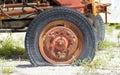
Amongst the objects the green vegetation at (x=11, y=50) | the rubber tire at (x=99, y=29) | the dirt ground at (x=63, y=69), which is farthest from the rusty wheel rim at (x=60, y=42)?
the rubber tire at (x=99, y=29)

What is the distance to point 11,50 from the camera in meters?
11.0

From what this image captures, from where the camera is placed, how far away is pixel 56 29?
29.9 ft

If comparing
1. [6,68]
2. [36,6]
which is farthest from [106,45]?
[6,68]

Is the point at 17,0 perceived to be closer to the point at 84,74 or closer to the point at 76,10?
the point at 76,10

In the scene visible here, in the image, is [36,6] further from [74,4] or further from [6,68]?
[6,68]

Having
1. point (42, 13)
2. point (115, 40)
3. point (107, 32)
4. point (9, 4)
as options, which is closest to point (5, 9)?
point (9, 4)

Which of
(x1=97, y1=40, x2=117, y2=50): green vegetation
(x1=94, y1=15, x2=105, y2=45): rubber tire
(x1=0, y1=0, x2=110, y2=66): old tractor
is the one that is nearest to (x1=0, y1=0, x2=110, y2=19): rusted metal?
(x1=0, y1=0, x2=110, y2=66): old tractor

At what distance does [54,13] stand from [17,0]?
1.13 m

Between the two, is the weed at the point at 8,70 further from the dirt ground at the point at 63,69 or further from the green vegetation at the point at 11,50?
the green vegetation at the point at 11,50

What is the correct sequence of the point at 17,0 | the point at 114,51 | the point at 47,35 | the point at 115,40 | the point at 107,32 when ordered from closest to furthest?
the point at 47,35, the point at 17,0, the point at 114,51, the point at 115,40, the point at 107,32

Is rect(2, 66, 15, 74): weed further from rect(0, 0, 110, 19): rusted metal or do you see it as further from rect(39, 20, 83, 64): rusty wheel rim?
rect(0, 0, 110, 19): rusted metal

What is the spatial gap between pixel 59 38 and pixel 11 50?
7.16 ft

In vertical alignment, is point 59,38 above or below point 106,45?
above

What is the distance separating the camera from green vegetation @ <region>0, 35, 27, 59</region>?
10.6m
